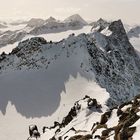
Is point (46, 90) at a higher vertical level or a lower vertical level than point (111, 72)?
higher

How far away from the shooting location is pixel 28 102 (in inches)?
3915

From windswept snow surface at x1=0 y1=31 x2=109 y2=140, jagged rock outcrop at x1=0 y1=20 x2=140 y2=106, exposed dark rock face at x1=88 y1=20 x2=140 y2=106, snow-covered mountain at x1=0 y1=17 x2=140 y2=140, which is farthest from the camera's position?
jagged rock outcrop at x1=0 y1=20 x2=140 y2=106

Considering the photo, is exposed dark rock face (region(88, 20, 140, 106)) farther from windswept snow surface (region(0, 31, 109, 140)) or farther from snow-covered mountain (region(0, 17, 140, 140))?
windswept snow surface (region(0, 31, 109, 140))

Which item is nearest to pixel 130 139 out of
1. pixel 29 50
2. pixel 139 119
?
pixel 139 119

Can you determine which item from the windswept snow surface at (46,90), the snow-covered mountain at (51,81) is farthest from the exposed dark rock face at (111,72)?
the windswept snow surface at (46,90)

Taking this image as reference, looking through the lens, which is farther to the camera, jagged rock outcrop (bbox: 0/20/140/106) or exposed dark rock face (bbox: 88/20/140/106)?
jagged rock outcrop (bbox: 0/20/140/106)

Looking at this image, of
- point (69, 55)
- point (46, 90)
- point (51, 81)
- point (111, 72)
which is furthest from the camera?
point (111, 72)

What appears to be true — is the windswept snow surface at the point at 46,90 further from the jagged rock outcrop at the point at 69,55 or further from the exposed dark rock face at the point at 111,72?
the exposed dark rock face at the point at 111,72

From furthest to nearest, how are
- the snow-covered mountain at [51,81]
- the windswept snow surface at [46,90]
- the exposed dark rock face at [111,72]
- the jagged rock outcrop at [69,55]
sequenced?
the jagged rock outcrop at [69,55] < the exposed dark rock face at [111,72] < the snow-covered mountain at [51,81] < the windswept snow surface at [46,90]

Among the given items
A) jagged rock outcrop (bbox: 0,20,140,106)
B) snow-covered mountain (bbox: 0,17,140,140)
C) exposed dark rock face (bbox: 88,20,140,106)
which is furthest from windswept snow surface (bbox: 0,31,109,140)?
exposed dark rock face (bbox: 88,20,140,106)

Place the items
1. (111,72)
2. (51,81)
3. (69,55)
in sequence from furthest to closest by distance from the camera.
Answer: (111,72)
(69,55)
(51,81)

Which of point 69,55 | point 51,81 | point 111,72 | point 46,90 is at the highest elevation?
point 69,55

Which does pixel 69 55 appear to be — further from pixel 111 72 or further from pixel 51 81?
pixel 111 72

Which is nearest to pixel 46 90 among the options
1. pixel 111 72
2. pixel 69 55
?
pixel 69 55
